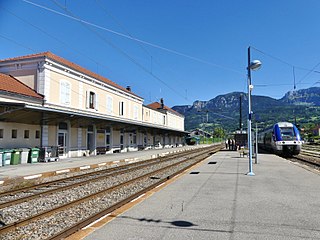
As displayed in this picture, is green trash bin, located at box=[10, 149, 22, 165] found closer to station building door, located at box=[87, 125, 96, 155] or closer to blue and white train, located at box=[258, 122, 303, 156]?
station building door, located at box=[87, 125, 96, 155]

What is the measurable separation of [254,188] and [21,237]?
664 centimetres

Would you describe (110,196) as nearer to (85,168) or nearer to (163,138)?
(85,168)

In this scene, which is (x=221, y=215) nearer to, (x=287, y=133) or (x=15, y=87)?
(x=15, y=87)

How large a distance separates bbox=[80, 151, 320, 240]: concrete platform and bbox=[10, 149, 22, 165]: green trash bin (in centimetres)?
1188

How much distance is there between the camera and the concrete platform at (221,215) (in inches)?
183

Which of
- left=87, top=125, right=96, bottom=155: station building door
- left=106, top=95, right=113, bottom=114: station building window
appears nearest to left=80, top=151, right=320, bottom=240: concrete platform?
left=87, top=125, right=96, bottom=155: station building door

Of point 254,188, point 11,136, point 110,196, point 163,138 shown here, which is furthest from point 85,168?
point 163,138

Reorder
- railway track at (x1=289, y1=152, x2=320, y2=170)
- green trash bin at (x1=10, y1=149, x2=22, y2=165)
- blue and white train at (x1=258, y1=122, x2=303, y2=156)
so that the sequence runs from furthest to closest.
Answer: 1. blue and white train at (x1=258, y1=122, x2=303, y2=156)
2. railway track at (x1=289, y1=152, x2=320, y2=170)
3. green trash bin at (x1=10, y1=149, x2=22, y2=165)

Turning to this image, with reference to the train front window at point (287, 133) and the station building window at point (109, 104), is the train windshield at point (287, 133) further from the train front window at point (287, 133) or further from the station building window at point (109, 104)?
the station building window at point (109, 104)

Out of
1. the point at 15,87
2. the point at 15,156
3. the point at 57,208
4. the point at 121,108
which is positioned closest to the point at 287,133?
the point at 121,108

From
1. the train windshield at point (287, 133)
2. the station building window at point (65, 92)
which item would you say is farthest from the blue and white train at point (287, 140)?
the station building window at point (65, 92)

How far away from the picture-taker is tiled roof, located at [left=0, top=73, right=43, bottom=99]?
62.9ft

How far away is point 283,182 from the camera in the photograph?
1012 cm

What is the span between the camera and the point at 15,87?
67.2 ft
